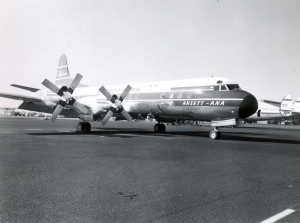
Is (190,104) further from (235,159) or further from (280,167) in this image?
A: (280,167)

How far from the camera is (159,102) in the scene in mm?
22797

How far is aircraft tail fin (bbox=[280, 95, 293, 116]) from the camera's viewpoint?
4359 centimetres

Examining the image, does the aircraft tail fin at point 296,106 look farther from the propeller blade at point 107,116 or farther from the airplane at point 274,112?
the propeller blade at point 107,116

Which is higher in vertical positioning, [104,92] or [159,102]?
[104,92]

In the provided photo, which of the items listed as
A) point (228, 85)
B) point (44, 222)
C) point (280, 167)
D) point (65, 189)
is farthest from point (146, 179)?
point (228, 85)

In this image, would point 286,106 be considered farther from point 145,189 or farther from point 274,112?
point 145,189

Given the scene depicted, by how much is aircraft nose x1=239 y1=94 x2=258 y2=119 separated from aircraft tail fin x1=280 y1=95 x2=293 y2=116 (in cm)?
2828

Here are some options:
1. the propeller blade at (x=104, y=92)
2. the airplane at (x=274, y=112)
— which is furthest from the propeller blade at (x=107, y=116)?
the airplane at (x=274, y=112)

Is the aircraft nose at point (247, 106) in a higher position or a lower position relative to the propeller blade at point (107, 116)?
higher

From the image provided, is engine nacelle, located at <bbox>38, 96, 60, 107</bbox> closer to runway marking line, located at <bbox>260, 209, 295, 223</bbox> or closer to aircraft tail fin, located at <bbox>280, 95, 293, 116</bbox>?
runway marking line, located at <bbox>260, 209, 295, 223</bbox>

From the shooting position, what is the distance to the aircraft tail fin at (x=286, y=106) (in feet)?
143

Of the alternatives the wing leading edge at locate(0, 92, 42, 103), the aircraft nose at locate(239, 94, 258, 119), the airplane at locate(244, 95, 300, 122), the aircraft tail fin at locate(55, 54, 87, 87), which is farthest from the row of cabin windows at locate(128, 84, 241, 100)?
the airplane at locate(244, 95, 300, 122)

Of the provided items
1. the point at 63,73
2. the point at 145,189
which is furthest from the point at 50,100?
the point at 145,189

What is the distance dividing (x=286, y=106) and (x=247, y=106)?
1178 inches
